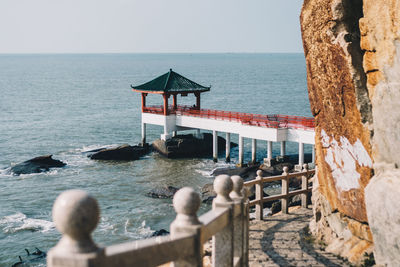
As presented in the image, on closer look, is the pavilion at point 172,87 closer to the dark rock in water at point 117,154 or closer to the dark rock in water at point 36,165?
the dark rock in water at point 117,154

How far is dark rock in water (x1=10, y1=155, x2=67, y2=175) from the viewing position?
34438mm

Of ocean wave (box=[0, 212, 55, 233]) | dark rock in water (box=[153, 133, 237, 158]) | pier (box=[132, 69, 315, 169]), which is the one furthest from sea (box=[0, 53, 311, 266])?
pier (box=[132, 69, 315, 169])

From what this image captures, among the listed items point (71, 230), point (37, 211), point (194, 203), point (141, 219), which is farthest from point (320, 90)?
point (37, 211)

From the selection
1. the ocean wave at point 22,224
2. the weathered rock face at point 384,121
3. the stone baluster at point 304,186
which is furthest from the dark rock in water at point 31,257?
the weathered rock face at point 384,121

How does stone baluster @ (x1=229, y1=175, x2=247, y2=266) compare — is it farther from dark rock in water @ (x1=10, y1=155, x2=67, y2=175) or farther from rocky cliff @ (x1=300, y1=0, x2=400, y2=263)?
dark rock in water @ (x1=10, y1=155, x2=67, y2=175)

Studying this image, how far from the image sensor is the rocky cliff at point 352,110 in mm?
7938

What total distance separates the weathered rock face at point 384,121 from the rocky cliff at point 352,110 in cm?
1

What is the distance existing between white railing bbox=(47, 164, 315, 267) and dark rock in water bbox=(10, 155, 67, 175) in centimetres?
2937

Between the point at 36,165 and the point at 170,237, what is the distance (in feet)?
107

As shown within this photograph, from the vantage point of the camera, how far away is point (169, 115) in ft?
129

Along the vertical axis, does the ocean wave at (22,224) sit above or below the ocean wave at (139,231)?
below

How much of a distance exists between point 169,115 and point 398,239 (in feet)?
106

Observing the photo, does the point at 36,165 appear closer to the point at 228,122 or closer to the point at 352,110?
the point at 228,122

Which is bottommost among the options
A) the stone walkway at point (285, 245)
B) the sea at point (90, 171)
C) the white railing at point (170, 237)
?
the sea at point (90, 171)
